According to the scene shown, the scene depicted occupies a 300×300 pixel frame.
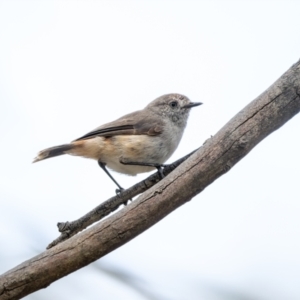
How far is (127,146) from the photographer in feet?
17.6

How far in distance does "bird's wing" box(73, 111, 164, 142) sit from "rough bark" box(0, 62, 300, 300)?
2349mm

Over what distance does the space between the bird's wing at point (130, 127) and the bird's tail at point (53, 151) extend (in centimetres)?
13

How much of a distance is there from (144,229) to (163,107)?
125 inches

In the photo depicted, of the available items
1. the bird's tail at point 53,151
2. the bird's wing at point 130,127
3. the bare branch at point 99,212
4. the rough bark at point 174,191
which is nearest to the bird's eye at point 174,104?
the bird's wing at point 130,127

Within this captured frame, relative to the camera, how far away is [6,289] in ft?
10.3

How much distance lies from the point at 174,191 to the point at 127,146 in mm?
2320

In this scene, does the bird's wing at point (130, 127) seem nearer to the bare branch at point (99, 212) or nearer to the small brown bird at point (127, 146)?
the small brown bird at point (127, 146)

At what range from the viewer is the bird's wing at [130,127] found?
546 cm

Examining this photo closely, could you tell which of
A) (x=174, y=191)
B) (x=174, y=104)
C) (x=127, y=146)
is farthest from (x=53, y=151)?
(x=174, y=191)

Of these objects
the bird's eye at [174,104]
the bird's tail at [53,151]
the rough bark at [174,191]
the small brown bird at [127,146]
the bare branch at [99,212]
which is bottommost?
the rough bark at [174,191]

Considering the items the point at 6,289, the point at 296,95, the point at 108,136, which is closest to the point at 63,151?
the point at 108,136

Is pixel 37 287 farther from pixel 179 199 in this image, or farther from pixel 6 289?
pixel 179 199

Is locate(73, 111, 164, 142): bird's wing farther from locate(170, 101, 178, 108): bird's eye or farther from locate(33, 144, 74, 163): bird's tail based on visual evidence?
locate(170, 101, 178, 108): bird's eye

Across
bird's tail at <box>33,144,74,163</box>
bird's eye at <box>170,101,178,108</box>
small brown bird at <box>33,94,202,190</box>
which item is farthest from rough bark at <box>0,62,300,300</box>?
bird's eye at <box>170,101,178,108</box>
